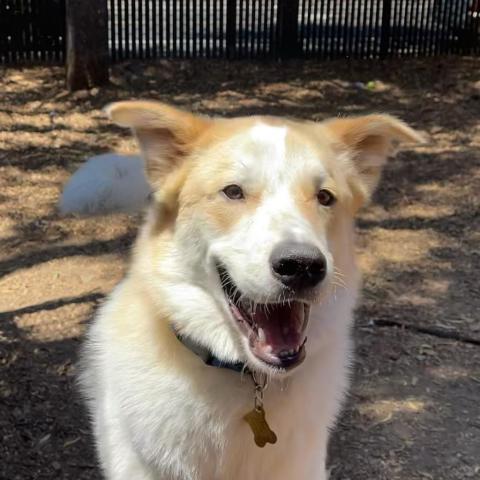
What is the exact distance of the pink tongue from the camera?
2.37 meters

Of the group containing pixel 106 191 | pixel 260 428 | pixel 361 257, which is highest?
pixel 260 428

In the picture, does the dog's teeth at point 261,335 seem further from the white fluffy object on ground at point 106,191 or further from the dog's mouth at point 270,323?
the white fluffy object on ground at point 106,191

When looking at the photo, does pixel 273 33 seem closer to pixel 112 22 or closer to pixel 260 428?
pixel 112 22

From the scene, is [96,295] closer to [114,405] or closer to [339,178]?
[114,405]

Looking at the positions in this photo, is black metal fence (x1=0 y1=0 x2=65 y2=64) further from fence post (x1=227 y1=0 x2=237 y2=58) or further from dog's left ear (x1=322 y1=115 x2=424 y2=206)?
dog's left ear (x1=322 y1=115 x2=424 y2=206)

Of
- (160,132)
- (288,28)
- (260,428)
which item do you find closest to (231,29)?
(288,28)

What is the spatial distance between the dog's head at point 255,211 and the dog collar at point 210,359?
0.03m

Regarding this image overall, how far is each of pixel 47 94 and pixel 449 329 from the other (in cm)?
535

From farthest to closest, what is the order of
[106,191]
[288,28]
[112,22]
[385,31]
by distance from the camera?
[385,31]
[288,28]
[112,22]
[106,191]

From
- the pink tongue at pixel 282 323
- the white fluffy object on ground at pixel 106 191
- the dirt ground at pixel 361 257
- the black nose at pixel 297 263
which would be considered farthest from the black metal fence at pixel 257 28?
the black nose at pixel 297 263

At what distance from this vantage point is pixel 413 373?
4.13 m

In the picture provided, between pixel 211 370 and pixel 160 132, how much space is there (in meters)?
0.81

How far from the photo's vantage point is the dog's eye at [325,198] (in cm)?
246

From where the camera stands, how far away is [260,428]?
96.0 inches
